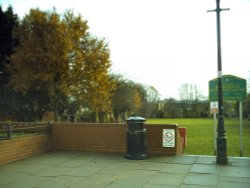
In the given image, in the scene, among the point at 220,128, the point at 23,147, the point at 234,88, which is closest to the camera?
the point at 220,128

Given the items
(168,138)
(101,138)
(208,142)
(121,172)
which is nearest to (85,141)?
(101,138)

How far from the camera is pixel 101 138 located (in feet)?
45.6

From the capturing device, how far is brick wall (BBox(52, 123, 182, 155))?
43.4ft

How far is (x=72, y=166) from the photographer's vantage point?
443 inches

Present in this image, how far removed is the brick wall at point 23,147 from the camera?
11758mm

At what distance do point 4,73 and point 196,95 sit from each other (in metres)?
66.8

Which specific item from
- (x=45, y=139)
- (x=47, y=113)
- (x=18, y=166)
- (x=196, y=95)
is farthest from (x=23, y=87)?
(x=196, y=95)

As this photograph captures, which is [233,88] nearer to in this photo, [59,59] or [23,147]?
[23,147]

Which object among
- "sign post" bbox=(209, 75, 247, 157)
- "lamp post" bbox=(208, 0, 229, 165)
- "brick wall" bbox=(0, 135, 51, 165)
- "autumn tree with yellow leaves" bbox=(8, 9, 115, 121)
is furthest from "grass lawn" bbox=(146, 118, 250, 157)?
"autumn tree with yellow leaves" bbox=(8, 9, 115, 121)

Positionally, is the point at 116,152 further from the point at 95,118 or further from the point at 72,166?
the point at 95,118

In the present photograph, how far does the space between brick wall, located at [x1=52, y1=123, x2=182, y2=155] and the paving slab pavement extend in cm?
62

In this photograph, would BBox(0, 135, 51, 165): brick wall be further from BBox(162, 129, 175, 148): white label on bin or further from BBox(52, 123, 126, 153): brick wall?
BBox(162, 129, 175, 148): white label on bin

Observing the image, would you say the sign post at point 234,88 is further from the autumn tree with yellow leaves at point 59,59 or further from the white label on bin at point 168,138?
the autumn tree with yellow leaves at point 59,59

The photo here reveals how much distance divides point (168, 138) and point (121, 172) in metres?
3.21
